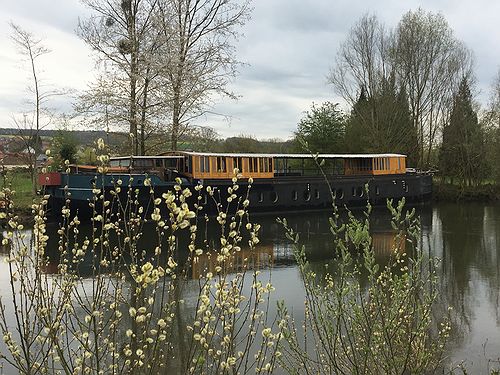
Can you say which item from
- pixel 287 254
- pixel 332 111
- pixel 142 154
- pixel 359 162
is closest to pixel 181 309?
pixel 287 254

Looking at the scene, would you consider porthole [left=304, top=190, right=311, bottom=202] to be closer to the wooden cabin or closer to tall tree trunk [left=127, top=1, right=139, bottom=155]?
the wooden cabin

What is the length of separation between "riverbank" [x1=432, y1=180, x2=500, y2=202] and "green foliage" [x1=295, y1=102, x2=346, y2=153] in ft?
25.9

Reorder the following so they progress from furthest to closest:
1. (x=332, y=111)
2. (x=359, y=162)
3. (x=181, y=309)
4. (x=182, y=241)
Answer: (x=332, y=111), (x=359, y=162), (x=182, y=241), (x=181, y=309)

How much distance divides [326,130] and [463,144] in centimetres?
1019

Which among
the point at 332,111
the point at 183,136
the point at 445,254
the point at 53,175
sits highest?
the point at 332,111

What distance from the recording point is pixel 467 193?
36.1 m

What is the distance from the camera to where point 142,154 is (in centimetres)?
2462

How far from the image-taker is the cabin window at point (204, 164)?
23.8 m

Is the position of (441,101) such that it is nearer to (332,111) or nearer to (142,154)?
(332,111)

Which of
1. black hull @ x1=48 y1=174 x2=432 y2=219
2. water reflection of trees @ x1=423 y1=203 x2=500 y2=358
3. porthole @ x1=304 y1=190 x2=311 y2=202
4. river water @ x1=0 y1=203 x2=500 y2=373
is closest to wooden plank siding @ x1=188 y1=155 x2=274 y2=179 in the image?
black hull @ x1=48 y1=174 x2=432 y2=219

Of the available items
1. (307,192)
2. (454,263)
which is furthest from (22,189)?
(454,263)

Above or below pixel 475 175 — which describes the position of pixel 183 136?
above

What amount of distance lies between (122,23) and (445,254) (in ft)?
58.9

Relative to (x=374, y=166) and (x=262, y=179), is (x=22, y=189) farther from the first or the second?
(x=374, y=166)
